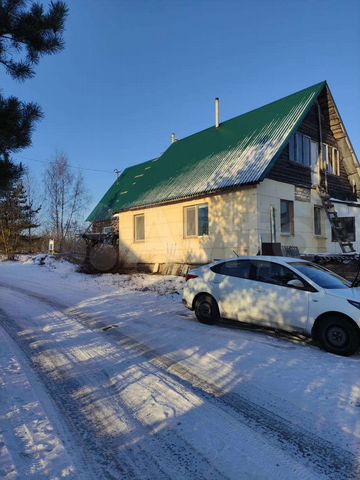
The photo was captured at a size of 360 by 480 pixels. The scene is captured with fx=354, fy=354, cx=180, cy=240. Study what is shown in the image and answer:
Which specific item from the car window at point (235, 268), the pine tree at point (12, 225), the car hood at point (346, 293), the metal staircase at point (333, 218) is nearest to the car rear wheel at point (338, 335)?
the car hood at point (346, 293)

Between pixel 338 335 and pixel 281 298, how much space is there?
→ 120cm

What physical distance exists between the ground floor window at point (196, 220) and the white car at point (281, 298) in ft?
25.8

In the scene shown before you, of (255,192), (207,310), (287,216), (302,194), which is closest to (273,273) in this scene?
(207,310)

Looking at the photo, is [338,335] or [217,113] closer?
[338,335]

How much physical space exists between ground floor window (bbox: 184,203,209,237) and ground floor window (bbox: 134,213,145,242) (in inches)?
148

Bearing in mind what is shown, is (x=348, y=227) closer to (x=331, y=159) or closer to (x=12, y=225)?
(x=331, y=159)

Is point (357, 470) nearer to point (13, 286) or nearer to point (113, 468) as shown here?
point (113, 468)

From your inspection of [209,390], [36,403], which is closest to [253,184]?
[209,390]

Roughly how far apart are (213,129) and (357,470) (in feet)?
65.8

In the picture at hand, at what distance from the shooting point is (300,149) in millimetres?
16562

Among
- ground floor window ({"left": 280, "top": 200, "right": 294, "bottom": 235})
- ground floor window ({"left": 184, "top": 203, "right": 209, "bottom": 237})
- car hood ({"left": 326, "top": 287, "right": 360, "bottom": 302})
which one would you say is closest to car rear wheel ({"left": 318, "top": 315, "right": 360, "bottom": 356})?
car hood ({"left": 326, "top": 287, "right": 360, "bottom": 302})

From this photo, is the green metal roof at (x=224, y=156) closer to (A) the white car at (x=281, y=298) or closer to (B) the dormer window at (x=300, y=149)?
(B) the dormer window at (x=300, y=149)

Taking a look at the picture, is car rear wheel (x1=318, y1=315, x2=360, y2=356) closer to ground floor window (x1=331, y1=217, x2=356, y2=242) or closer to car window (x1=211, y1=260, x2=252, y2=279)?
car window (x1=211, y1=260, x2=252, y2=279)

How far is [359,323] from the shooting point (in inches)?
227
